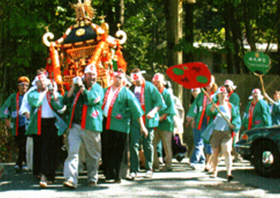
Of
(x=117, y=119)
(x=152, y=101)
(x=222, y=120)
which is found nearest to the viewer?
(x=117, y=119)

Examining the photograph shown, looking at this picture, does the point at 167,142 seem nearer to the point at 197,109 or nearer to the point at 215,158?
the point at 197,109

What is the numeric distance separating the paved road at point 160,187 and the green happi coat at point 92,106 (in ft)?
3.45

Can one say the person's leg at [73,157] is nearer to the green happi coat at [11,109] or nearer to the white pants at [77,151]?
the white pants at [77,151]

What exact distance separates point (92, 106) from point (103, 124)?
1064mm

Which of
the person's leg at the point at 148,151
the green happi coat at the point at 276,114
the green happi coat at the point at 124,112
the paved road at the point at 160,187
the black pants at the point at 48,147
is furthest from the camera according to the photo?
the green happi coat at the point at 276,114

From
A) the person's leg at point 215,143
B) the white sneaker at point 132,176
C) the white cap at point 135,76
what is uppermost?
the white cap at point 135,76

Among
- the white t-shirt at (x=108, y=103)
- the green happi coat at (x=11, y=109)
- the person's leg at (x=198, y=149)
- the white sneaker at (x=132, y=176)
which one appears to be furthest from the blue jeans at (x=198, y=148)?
the green happi coat at (x=11, y=109)

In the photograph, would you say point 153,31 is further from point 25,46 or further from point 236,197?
point 236,197

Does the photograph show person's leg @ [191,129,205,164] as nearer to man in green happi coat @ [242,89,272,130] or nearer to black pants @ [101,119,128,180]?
man in green happi coat @ [242,89,272,130]

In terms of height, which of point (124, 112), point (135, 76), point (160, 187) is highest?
point (135, 76)

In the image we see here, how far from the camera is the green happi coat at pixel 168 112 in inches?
430

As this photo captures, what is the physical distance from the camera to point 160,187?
28.7ft

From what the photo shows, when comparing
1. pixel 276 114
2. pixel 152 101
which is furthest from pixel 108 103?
pixel 276 114

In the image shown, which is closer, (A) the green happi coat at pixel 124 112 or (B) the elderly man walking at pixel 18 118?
(A) the green happi coat at pixel 124 112
